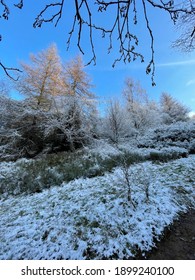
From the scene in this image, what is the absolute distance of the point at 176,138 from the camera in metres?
9.44

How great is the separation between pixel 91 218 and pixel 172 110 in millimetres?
17931

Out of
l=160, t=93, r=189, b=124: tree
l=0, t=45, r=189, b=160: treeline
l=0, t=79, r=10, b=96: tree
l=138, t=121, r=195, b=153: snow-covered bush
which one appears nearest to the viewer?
l=0, t=45, r=189, b=160: treeline

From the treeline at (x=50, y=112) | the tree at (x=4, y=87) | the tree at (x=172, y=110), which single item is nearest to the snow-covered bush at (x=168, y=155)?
the treeline at (x=50, y=112)

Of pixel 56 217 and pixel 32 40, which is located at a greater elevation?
pixel 32 40

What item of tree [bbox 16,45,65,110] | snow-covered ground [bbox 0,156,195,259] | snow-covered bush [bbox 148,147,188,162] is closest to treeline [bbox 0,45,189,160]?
tree [bbox 16,45,65,110]

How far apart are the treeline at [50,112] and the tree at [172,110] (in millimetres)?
9395

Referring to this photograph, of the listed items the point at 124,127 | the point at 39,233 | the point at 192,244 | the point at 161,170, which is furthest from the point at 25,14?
the point at 124,127

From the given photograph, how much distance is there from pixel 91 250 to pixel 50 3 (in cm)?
285

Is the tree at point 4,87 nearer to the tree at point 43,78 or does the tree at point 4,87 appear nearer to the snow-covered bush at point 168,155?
the tree at point 43,78

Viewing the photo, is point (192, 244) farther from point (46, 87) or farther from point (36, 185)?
point (46, 87)

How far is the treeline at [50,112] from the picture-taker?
331 inches

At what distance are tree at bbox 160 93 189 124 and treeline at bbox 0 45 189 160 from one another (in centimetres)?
939

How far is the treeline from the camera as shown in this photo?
841cm

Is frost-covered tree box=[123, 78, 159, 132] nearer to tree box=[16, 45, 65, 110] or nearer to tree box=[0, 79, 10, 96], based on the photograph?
tree box=[16, 45, 65, 110]
